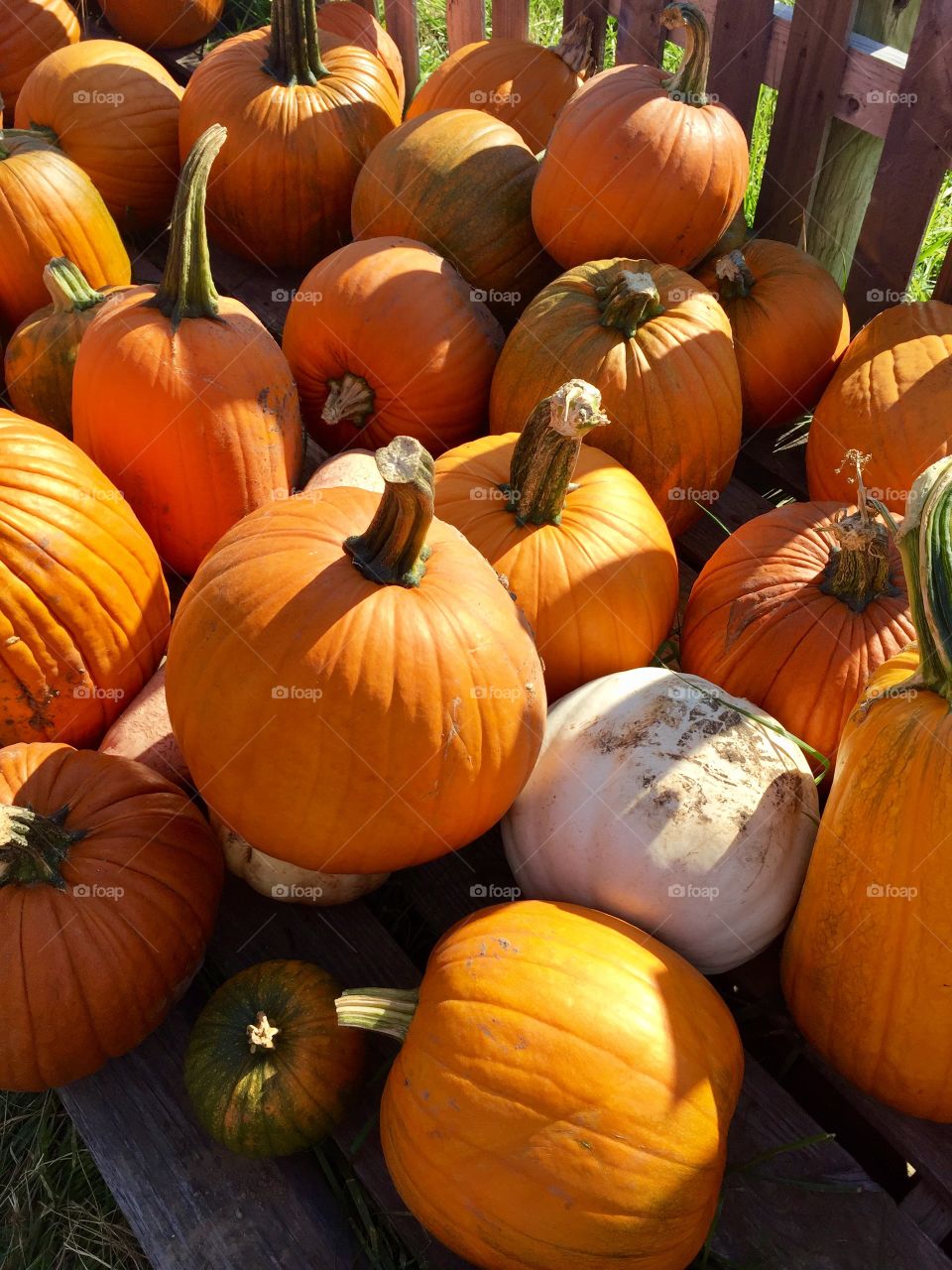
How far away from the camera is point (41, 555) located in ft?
7.13

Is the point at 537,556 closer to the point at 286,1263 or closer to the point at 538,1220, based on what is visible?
the point at 538,1220

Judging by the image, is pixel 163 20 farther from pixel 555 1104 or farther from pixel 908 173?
pixel 555 1104

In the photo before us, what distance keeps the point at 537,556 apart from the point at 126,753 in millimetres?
985

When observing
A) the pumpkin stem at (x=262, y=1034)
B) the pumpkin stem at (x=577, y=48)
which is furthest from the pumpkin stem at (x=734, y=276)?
the pumpkin stem at (x=262, y=1034)

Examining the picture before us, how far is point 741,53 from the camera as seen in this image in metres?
3.30

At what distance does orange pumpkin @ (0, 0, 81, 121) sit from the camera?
415cm

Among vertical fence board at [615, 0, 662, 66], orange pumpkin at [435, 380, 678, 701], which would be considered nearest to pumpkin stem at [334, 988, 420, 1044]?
orange pumpkin at [435, 380, 678, 701]

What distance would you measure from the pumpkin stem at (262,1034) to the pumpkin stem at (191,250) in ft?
5.01

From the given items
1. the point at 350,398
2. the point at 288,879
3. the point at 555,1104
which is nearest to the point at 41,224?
the point at 350,398

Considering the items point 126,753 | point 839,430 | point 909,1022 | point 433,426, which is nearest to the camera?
point 909,1022

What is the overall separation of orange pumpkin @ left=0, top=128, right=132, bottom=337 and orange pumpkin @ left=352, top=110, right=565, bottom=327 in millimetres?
811

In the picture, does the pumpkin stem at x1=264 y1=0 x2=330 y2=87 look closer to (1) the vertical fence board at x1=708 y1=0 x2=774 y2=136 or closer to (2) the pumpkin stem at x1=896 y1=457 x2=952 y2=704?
(1) the vertical fence board at x1=708 y1=0 x2=774 y2=136

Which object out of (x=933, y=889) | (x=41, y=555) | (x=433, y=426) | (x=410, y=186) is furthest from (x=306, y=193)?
Answer: (x=933, y=889)

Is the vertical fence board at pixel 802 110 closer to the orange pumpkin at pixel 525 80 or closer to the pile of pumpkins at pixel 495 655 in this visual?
the pile of pumpkins at pixel 495 655
